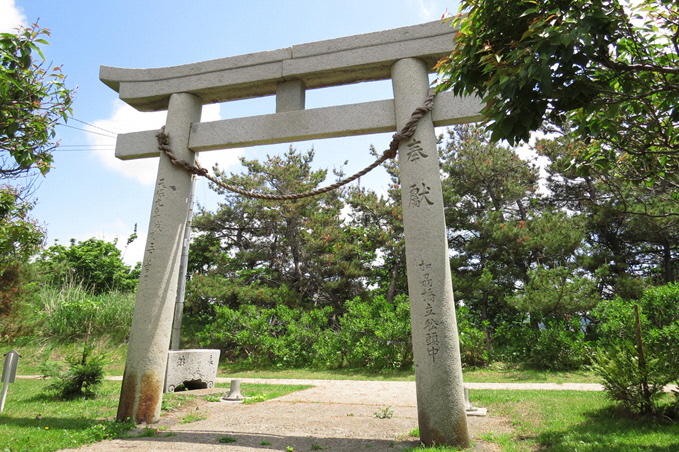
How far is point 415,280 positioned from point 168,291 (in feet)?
9.91

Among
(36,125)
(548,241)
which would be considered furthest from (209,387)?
(548,241)

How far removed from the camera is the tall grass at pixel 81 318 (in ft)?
48.3

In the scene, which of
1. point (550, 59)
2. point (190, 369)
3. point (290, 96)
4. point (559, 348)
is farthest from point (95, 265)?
point (550, 59)

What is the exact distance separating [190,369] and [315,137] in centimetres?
587

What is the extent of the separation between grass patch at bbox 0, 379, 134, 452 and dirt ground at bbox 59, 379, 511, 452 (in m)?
0.22

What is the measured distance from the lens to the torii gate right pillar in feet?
12.2

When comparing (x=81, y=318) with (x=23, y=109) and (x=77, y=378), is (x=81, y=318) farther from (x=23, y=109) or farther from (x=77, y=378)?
(x=23, y=109)

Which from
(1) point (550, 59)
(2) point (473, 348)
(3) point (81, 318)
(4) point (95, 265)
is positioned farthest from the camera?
(4) point (95, 265)

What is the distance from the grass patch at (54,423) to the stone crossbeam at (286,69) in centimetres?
421

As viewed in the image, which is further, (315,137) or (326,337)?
(326,337)

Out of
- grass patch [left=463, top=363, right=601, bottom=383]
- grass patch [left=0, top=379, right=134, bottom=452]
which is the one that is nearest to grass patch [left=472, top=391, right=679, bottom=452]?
grass patch [left=463, top=363, right=601, bottom=383]

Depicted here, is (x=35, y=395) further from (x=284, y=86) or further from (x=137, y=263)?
(x=137, y=263)

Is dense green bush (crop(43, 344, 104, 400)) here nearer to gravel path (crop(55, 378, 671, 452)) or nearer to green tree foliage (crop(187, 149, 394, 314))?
gravel path (crop(55, 378, 671, 452))

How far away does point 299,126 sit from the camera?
4898 mm
